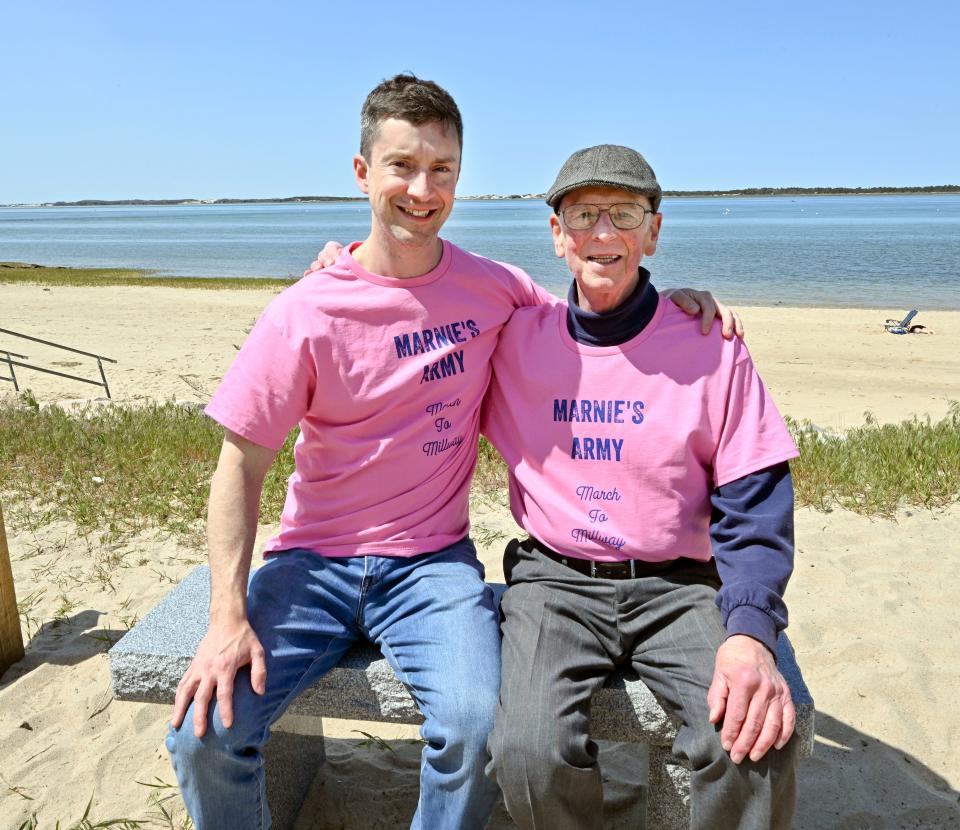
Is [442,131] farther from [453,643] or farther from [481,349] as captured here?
[453,643]

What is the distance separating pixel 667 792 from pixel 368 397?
146 centimetres

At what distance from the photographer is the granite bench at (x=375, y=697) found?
240 cm

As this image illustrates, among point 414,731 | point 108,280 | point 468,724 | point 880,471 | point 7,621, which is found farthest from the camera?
point 108,280

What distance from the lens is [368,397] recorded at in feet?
8.84

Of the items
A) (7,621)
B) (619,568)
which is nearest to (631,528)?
(619,568)

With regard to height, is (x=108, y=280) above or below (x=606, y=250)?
below

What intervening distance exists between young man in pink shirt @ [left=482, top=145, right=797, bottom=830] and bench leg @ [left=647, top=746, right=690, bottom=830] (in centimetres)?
26

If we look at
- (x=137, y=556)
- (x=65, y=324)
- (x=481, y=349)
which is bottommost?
(x=65, y=324)

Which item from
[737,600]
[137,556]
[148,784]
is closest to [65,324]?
[137,556]

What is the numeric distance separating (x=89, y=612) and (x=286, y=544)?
205 centimetres

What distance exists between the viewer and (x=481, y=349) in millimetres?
2875

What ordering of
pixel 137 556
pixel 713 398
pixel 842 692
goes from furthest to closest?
1. pixel 137 556
2. pixel 842 692
3. pixel 713 398

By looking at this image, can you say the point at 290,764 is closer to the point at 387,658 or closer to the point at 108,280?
the point at 387,658

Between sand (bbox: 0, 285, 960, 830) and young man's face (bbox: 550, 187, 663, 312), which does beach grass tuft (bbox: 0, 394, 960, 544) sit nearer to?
sand (bbox: 0, 285, 960, 830)
